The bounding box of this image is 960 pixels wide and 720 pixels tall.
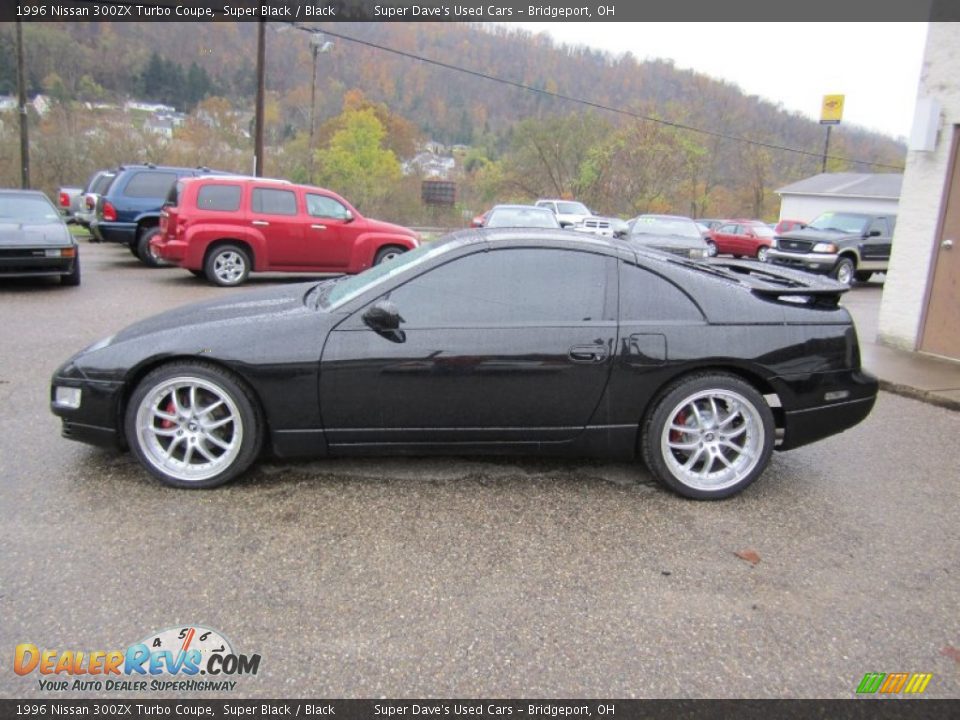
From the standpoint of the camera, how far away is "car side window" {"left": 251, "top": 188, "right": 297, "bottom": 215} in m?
11.4

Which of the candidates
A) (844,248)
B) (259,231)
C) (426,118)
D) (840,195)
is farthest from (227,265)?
(426,118)

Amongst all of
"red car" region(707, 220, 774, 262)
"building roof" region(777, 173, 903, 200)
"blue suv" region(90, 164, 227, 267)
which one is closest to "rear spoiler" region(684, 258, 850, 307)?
"blue suv" region(90, 164, 227, 267)

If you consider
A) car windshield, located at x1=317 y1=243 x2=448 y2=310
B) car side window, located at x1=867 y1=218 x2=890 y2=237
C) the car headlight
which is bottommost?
the car headlight

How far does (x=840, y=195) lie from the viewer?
143 ft

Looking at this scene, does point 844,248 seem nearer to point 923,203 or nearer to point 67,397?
point 923,203

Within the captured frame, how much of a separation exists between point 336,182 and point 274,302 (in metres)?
50.3

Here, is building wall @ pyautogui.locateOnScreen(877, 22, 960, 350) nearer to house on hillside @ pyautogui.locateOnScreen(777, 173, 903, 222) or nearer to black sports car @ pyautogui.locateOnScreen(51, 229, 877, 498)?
black sports car @ pyautogui.locateOnScreen(51, 229, 877, 498)

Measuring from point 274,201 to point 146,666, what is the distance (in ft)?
33.5

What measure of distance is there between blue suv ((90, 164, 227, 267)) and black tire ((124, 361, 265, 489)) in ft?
35.8

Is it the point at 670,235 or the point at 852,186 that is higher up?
the point at 852,186

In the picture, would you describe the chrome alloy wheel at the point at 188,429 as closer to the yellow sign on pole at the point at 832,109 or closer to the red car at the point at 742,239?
the red car at the point at 742,239

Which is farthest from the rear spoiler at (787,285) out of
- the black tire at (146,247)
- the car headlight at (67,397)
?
the black tire at (146,247)

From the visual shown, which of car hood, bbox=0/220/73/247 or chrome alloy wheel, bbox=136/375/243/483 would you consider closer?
chrome alloy wheel, bbox=136/375/243/483

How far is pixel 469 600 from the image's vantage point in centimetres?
274
